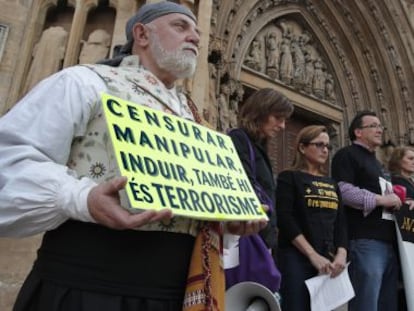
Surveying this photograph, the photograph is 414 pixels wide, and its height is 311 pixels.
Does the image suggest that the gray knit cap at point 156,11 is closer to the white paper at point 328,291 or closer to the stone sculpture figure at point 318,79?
the white paper at point 328,291

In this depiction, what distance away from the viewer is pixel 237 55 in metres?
4.74

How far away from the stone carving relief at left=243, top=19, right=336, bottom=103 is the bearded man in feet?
14.4

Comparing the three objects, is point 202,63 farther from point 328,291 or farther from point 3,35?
point 328,291

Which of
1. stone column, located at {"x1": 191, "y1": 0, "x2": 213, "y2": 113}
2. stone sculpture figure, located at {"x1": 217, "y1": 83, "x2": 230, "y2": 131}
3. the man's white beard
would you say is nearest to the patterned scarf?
the man's white beard

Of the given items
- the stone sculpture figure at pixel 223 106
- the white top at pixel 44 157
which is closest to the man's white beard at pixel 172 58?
the white top at pixel 44 157

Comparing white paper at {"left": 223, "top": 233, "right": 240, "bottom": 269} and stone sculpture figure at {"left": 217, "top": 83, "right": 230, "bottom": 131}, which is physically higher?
stone sculpture figure at {"left": 217, "top": 83, "right": 230, "bottom": 131}

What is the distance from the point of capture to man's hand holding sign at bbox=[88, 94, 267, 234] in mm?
651

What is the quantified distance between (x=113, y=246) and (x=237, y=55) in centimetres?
425

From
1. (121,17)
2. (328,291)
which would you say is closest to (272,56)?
(121,17)

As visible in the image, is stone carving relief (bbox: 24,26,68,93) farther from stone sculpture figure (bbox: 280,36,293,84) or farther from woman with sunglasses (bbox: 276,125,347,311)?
stone sculpture figure (bbox: 280,36,293,84)

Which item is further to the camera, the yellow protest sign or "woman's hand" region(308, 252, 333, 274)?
"woman's hand" region(308, 252, 333, 274)

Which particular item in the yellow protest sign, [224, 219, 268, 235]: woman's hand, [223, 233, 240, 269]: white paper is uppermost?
the yellow protest sign

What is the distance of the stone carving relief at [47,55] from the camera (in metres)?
2.64

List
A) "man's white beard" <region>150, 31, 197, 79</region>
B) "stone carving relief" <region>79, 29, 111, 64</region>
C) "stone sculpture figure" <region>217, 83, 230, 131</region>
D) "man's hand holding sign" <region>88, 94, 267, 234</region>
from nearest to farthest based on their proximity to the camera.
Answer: "man's hand holding sign" <region>88, 94, 267, 234</region> → "man's white beard" <region>150, 31, 197, 79</region> → "stone carving relief" <region>79, 29, 111, 64</region> → "stone sculpture figure" <region>217, 83, 230, 131</region>
